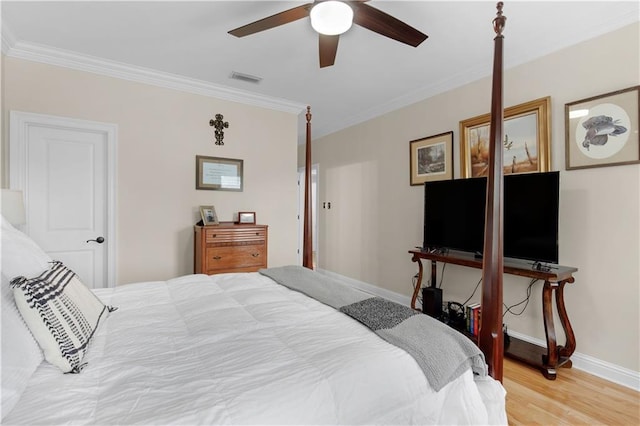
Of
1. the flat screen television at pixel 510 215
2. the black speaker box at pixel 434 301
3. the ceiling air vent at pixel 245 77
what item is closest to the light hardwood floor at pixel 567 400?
the black speaker box at pixel 434 301

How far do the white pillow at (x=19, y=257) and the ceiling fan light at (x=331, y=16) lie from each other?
1905 mm

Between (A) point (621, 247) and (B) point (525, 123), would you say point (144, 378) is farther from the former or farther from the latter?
(B) point (525, 123)

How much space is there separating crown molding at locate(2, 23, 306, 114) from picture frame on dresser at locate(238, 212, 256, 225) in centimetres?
140

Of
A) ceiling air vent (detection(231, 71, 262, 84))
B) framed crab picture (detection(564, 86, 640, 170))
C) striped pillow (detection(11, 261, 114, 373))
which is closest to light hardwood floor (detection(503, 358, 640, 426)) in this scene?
framed crab picture (detection(564, 86, 640, 170))

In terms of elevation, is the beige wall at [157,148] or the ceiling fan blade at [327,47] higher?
the ceiling fan blade at [327,47]

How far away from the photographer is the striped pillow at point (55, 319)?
100cm

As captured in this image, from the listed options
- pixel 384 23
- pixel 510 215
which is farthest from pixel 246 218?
pixel 510 215

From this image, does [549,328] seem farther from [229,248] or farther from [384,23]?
[229,248]

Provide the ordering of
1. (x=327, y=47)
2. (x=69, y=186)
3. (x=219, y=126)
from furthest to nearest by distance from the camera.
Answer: (x=219, y=126) → (x=69, y=186) → (x=327, y=47)

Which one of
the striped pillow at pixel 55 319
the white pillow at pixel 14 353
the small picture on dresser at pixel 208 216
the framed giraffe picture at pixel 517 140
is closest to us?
the white pillow at pixel 14 353

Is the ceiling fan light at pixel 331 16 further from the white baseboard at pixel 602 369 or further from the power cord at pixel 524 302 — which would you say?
the white baseboard at pixel 602 369

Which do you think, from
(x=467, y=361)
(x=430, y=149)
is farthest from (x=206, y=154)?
(x=467, y=361)

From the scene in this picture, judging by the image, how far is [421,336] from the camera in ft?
4.10

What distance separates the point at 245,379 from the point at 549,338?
7.88 feet
